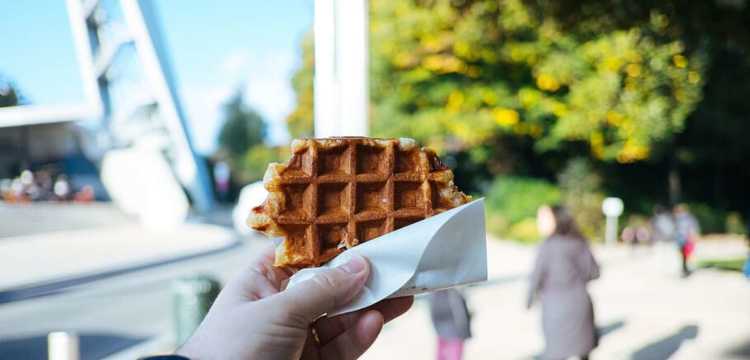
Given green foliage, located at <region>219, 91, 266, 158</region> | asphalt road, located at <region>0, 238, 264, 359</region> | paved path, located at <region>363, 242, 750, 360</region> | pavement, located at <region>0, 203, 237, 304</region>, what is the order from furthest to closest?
1. green foliage, located at <region>219, 91, 266, 158</region>
2. pavement, located at <region>0, 203, 237, 304</region>
3. asphalt road, located at <region>0, 238, 264, 359</region>
4. paved path, located at <region>363, 242, 750, 360</region>

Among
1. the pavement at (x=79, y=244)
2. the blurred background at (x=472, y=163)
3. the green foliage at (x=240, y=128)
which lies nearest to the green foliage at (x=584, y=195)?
the blurred background at (x=472, y=163)

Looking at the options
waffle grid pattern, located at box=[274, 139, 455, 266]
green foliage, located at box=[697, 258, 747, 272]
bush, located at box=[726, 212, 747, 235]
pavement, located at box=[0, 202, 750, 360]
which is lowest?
bush, located at box=[726, 212, 747, 235]

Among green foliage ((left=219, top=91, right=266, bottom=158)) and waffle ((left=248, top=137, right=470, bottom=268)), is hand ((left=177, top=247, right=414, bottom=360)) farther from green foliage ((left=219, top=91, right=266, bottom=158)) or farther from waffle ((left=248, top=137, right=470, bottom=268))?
green foliage ((left=219, top=91, right=266, bottom=158))

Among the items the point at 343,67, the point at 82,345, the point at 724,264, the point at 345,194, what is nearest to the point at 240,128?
the point at 724,264

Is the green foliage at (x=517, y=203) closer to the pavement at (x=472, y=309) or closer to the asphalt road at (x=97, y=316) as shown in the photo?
the pavement at (x=472, y=309)

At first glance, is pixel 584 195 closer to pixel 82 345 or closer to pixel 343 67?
pixel 82 345

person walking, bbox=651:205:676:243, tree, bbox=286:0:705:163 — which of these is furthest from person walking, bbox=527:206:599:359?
person walking, bbox=651:205:676:243

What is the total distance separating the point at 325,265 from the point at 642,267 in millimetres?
16313

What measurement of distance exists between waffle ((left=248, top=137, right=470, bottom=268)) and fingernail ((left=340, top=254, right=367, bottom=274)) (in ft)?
0.66

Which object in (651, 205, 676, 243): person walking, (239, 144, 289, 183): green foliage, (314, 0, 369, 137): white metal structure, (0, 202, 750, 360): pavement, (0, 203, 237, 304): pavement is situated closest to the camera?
(314, 0, 369, 137): white metal structure

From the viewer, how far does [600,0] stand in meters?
9.09

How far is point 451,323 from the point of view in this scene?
6.11m

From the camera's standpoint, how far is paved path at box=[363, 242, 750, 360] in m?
8.23

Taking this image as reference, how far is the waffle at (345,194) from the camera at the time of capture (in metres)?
2.60
